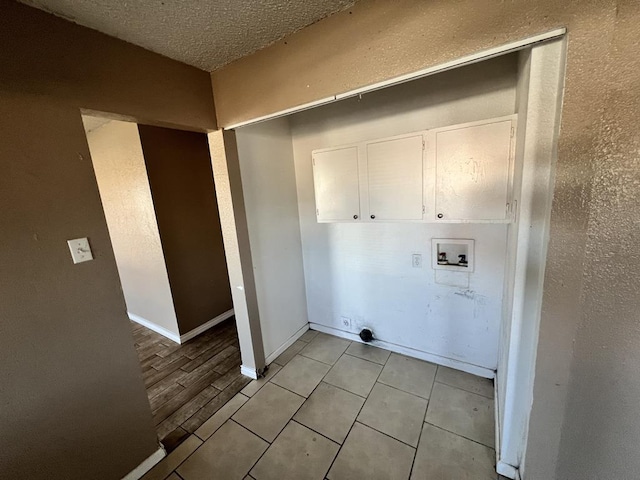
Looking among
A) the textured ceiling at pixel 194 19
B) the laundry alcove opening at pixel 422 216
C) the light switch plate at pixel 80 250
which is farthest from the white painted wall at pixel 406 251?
the light switch plate at pixel 80 250

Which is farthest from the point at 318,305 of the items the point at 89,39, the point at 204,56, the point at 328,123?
the point at 89,39

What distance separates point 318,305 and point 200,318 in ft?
4.65

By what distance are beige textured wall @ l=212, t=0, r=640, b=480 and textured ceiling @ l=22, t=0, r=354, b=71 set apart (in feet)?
0.97

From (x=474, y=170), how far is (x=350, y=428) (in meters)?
1.75

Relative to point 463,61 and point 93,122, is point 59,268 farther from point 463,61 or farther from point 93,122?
point 93,122

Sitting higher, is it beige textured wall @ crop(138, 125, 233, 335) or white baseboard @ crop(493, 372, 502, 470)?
beige textured wall @ crop(138, 125, 233, 335)

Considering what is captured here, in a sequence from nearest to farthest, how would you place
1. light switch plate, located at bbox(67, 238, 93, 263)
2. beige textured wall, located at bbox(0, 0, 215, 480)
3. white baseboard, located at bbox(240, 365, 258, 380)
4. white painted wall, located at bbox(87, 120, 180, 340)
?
1. beige textured wall, located at bbox(0, 0, 215, 480)
2. light switch plate, located at bbox(67, 238, 93, 263)
3. white baseboard, located at bbox(240, 365, 258, 380)
4. white painted wall, located at bbox(87, 120, 180, 340)

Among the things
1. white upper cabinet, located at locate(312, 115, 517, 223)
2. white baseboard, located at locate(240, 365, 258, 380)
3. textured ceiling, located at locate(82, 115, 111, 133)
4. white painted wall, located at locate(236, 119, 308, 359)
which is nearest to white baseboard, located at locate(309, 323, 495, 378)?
white painted wall, located at locate(236, 119, 308, 359)

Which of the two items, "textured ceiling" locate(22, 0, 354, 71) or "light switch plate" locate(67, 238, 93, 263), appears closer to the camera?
"textured ceiling" locate(22, 0, 354, 71)

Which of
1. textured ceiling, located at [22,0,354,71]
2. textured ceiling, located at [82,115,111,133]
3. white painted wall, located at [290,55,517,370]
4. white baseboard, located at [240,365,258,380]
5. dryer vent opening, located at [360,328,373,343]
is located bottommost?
white baseboard, located at [240,365,258,380]

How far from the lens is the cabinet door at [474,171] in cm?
127

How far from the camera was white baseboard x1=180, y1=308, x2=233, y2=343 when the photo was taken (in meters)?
2.70

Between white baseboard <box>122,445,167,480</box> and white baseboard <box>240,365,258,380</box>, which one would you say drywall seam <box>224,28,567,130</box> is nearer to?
white baseboard <box>240,365,258,380</box>

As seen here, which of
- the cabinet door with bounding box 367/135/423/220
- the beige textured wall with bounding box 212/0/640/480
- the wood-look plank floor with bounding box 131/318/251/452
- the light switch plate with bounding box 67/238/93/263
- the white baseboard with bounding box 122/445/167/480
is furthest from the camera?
the wood-look plank floor with bounding box 131/318/251/452
